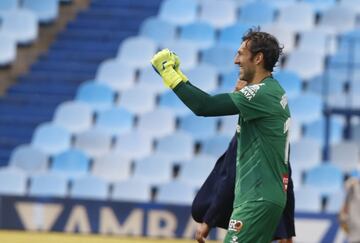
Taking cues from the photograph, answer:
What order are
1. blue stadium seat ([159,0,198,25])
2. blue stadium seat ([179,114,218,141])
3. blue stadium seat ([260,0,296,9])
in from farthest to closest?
blue stadium seat ([159,0,198,25]) < blue stadium seat ([260,0,296,9]) < blue stadium seat ([179,114,218,141])

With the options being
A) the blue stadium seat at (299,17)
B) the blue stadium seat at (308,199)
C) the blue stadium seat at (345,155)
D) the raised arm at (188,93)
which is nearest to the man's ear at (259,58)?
the raised arm at (188,93)

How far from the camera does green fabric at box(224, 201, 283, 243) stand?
21.7 feet

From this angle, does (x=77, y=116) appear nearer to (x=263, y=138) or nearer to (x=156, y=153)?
(x=156, y=153)

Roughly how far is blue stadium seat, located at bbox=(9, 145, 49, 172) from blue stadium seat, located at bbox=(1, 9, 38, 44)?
243 cm

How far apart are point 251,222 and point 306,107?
1004 cm

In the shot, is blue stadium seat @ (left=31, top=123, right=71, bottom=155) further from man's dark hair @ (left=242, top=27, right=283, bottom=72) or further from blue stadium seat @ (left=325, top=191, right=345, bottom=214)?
man's dark hair @ (left=242, top=27, right=283, bottom=72)

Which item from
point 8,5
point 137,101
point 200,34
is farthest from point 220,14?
point 8,5

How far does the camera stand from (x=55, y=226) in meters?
15.2

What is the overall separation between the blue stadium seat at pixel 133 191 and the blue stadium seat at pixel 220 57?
2670 millimetres

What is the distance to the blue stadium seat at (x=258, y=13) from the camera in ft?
59.7

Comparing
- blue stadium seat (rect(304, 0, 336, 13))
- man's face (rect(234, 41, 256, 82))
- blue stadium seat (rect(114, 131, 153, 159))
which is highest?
blue stadium seat (rect(304, 0, 336, 13))

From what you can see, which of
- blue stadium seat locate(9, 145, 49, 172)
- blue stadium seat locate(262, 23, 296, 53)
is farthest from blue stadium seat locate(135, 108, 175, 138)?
blue stadium seat locate(262, 23, 296, 53)

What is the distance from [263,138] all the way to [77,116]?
35.8 ft

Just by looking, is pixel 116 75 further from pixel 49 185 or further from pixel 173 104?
pixel 49 185
